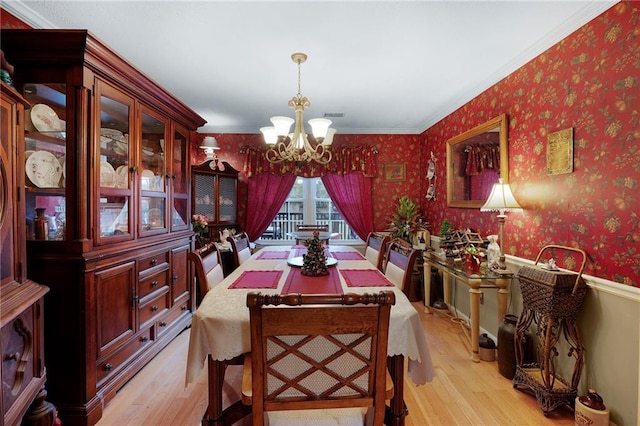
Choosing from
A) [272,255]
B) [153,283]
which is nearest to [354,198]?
[272,255]

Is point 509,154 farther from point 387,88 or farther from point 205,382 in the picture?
point 205,382

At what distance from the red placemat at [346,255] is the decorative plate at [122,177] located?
68.4 inches

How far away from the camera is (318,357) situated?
1063 mm

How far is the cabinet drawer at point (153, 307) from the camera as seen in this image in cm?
228

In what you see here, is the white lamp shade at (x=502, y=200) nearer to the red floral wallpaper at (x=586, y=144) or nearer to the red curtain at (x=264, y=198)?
the red floral wallpaper at (x=586, y=144)

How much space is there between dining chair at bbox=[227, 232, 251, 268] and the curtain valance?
1.82 meters

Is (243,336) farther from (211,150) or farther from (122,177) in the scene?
(211,150)

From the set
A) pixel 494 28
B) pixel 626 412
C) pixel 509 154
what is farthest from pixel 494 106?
pixel 626 412

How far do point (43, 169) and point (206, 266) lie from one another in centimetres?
108

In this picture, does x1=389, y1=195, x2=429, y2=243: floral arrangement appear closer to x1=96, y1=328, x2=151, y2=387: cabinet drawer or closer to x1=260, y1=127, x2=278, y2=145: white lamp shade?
x1=260, y1=127, x2=278, y2=145: white lamp shade

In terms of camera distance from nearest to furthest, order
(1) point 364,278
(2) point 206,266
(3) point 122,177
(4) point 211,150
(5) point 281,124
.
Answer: (2) point 206,266 < (1) point 364,278 < (3) point 122,177 < (5) point 281,124 < (4) point 211,150

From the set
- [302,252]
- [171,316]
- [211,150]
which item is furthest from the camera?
[211,150]

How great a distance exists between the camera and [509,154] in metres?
2.61

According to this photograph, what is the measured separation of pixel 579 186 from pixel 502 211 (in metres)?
0.61
